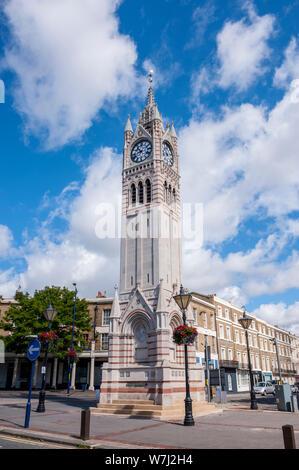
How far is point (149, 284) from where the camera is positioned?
24312 millimetres

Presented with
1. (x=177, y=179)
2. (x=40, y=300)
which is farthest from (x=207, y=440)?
(x=40, y=300)

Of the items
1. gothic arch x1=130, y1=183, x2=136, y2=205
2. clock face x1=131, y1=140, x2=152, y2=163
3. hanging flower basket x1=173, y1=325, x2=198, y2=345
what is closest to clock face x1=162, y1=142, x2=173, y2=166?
clock face x1=131, y1=140, x2=152, y2=163

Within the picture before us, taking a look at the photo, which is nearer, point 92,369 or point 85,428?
point 85,428

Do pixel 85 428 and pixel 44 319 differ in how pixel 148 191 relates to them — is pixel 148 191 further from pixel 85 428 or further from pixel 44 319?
pixel 44 319

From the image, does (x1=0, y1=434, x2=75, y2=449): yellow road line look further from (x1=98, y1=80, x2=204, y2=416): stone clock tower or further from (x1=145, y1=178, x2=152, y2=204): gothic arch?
(x1=145, y1=178, x2=152, y2=204): gothic arch

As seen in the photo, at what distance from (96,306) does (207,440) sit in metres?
35.7

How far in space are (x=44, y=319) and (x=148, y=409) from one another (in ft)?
72.1

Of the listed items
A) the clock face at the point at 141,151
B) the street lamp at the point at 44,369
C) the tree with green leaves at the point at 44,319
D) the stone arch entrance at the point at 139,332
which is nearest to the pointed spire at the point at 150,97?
the clock face at the point at 141,151

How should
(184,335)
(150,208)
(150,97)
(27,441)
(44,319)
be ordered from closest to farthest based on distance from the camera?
(27,441), (184,335), (150,208), (150,97), (44,319)

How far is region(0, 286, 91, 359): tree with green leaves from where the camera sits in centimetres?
3694

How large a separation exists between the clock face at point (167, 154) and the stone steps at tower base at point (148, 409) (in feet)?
62.0

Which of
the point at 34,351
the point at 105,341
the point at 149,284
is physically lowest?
the point at 34,351

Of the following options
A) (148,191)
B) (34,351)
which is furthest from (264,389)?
(34,351)
